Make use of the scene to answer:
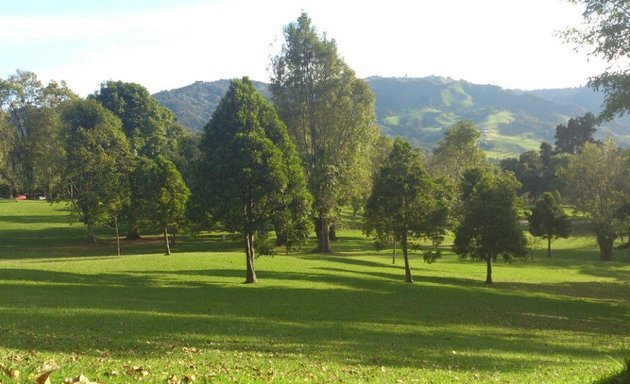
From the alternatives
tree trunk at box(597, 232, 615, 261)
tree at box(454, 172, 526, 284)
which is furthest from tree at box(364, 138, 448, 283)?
tree trunk at box(597, 232, 615, 261)

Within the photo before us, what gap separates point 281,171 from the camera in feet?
114

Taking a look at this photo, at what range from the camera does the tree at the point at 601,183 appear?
6981cm

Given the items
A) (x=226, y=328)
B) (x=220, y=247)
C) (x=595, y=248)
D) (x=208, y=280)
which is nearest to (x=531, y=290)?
(x=208, y=280)

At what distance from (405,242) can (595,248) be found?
54.5m

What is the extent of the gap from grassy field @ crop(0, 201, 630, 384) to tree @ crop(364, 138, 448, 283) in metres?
4.67

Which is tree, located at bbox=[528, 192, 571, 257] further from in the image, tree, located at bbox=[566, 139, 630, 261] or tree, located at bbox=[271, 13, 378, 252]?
tree, located at bbox=[271, 13, 378, 252]

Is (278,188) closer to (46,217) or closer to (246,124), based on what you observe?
(246,124)

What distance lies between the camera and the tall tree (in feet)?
240

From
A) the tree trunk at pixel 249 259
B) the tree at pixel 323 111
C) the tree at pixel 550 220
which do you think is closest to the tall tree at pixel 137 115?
the tree at pixel 323 111

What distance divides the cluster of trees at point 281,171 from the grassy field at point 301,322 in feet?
15.2

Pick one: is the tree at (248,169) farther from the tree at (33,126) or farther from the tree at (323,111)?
the tree at (33,126)

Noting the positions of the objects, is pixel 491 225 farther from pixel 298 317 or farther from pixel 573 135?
pixel 573 135

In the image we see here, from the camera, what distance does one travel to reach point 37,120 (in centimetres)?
7900

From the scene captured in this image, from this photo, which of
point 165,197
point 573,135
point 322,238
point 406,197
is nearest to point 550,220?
point 322,238
